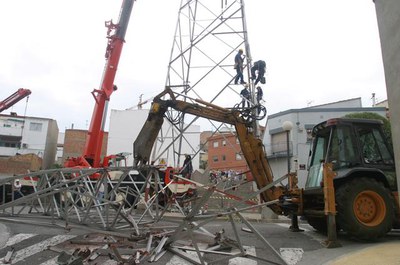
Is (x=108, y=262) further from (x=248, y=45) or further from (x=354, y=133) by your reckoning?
(x=248, y=45)

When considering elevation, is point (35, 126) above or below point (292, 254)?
above

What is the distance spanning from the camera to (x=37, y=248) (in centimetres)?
675

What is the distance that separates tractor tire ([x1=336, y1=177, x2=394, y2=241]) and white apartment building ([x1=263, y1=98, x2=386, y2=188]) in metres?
23.2

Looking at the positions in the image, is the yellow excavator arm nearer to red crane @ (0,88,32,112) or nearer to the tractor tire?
the tractor tire

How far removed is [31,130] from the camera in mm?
48812

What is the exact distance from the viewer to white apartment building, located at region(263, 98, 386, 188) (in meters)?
33.6

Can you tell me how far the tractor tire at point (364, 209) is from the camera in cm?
723

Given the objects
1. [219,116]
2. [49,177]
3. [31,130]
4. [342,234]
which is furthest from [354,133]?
[31,130]

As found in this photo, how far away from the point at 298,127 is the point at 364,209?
2848 centimetres

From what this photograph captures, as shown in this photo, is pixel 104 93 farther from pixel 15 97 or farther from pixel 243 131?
pixel 15 97

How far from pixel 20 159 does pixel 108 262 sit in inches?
1595

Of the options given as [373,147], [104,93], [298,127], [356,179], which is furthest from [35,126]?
[356,179]

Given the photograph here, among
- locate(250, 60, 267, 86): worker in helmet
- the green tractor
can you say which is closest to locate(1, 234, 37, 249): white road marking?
the green tractor

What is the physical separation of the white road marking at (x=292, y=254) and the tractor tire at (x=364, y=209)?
126 cm
